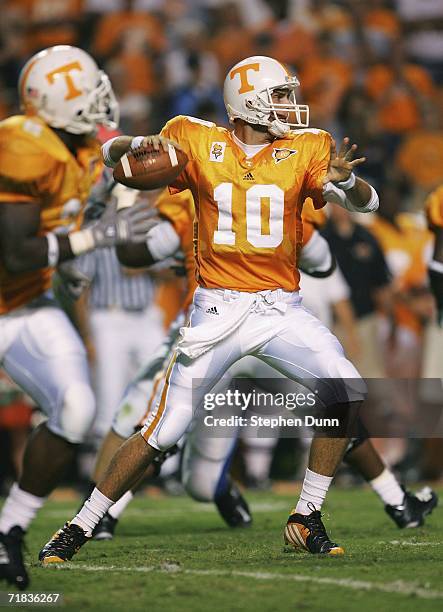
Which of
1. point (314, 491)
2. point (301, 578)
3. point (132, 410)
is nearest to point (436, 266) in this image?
point (132, 410)

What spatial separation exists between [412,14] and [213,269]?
7488 millimetres

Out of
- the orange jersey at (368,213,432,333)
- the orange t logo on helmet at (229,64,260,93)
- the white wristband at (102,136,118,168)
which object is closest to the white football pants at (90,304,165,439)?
the orange jersey at (368,213,432,333)

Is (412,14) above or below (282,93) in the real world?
below

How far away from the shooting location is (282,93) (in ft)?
16.4

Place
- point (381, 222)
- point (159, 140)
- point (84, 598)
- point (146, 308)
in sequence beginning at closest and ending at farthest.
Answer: point (84, 598)
point (159, 140)
point (146, 308)
point (381, 222)

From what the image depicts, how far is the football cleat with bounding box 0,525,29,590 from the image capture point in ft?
13.1

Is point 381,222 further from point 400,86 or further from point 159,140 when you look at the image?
point 159,140

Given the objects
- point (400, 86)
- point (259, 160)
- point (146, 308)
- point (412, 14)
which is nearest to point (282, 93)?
point (259, 160)

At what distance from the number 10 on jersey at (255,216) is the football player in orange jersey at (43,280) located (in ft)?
1.81

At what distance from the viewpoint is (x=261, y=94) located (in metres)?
4.90

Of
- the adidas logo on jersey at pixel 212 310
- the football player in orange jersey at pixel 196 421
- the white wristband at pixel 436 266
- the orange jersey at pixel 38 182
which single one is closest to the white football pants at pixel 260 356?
the adidas logo on jersey at pixel 212 310

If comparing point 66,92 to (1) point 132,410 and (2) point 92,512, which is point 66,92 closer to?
(1) point 132,410

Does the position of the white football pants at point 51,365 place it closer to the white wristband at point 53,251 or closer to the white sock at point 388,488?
the white wristband at point 53,251

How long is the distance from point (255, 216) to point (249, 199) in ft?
Answer: 0.22
